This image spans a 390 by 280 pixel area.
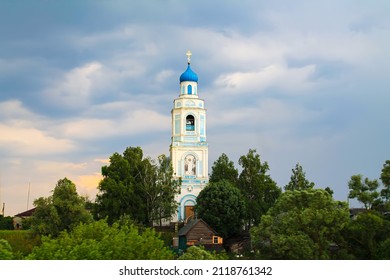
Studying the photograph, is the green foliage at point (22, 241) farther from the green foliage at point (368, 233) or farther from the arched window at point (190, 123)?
the arched window at point (190, 123)

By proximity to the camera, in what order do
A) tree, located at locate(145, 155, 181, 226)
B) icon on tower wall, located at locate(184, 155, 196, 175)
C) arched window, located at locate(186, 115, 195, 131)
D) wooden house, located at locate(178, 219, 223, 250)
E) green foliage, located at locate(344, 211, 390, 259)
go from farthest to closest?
arched window, located at locate(186, 115, 195, 131)
icon on tower wall, located at locate(184, 155, 196, 175)
tree, located at locate(145, 155, 181, 226)
wooden house, located at locate(178, 219, 223, 250)
green foliage, located at locate(344, 211, 390, 259)

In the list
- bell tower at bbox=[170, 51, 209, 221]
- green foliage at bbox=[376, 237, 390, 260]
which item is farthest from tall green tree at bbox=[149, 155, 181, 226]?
green foliage at bbox=[376, 237, 390, 260]

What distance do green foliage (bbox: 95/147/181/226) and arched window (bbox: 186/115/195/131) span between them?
31.7 feet

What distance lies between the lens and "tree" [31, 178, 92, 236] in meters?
42.4

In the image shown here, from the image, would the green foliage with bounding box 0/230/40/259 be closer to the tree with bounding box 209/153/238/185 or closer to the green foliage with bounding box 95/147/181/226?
the green foliage with bounding box 95/147/181/226

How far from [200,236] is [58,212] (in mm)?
Answer: 12732

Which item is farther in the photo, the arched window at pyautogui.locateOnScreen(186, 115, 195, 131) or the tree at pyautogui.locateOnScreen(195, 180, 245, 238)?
the arched window at pyautogui.locateOnScreen(186, 115, 195, 131)

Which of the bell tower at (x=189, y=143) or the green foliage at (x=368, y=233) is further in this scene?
the bell tower at (x=189, y=143)

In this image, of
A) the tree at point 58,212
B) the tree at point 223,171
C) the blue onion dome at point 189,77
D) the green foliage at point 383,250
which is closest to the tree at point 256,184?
the tree at point 223,171

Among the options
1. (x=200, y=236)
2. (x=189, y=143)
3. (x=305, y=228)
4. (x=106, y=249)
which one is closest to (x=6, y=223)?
(x=189, y=143)

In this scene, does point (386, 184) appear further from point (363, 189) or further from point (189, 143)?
point (189, 143)

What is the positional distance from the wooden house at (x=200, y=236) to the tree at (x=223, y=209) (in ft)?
8.15

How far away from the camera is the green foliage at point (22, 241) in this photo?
143ft
